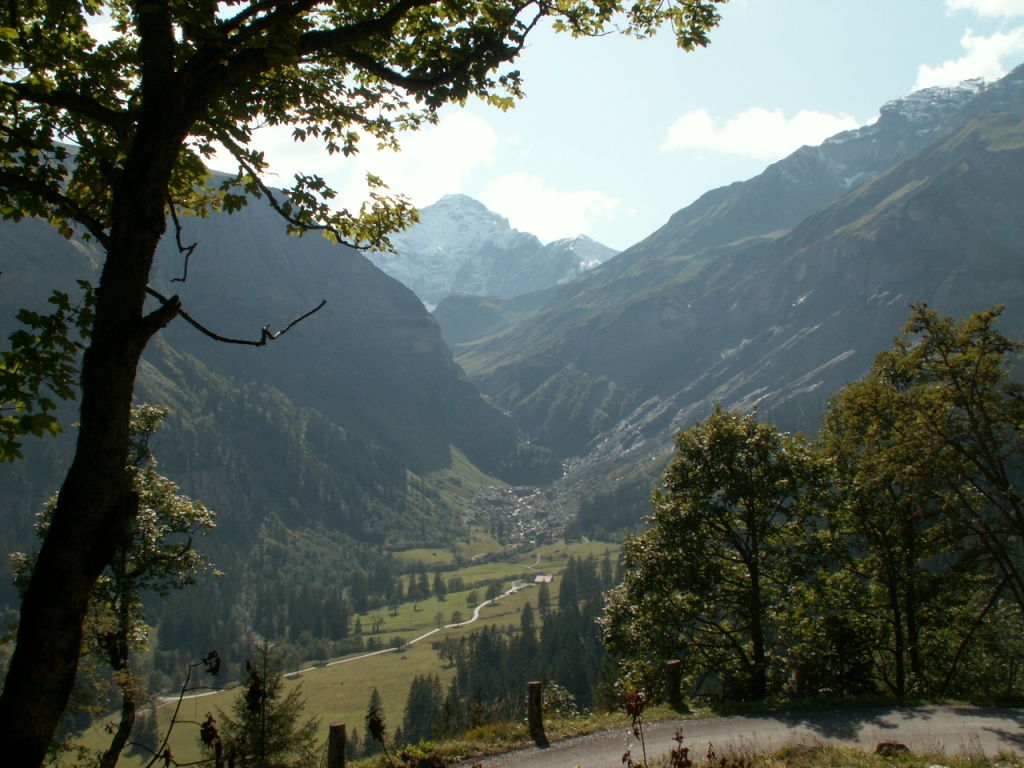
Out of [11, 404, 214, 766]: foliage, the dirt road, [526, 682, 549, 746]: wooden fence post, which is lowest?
the dirt road

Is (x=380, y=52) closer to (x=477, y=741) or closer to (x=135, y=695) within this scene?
(x=477, y=741)

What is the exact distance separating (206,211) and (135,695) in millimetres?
14266

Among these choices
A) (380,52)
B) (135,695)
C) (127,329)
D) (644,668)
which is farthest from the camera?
(644,668)

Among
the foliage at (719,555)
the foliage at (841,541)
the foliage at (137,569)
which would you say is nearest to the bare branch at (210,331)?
the foliage at (137,569)

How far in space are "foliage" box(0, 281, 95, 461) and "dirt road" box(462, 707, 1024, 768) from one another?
1150cm

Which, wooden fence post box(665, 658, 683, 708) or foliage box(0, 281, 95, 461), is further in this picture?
wooden fence post box(665, 658, 683, 708)

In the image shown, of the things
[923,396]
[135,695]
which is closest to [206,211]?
[135,695]

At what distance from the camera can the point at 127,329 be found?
237 inches

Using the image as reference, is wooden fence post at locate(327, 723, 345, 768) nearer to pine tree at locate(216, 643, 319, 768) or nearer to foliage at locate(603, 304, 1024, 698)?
pine tree at locate(216, 643, 319, 768)

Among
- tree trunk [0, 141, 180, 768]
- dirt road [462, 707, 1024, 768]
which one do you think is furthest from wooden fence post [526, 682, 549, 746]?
tree trunk [0, 141, 180, 768]

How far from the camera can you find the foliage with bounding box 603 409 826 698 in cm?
2631

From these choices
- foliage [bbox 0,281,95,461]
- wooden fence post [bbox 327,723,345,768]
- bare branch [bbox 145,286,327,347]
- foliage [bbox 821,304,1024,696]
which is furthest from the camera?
foliage [bbox 821,304,1024,696]

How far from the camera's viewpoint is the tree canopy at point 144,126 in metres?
5.59

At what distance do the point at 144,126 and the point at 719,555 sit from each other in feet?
83.2
